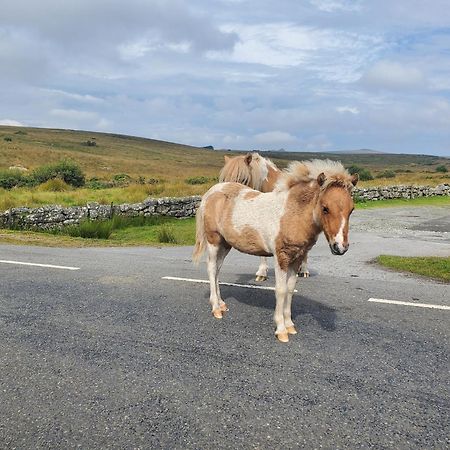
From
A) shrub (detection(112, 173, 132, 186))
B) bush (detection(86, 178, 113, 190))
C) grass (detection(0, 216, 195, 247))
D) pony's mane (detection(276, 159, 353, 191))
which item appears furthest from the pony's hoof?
shrub (detection(112, 173, 132, 186))

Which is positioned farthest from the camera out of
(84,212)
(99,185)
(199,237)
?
(99,185)

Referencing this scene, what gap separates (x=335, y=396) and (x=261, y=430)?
Answer: 3.02 ft

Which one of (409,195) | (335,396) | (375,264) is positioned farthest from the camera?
(409,195)

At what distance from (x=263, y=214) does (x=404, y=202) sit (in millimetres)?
29513

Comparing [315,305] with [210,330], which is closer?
[210,330]

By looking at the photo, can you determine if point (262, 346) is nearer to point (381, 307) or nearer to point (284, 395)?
point (284, 395)

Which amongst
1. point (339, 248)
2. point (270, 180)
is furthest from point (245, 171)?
point (339, 248)

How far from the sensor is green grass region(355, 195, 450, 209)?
2989cm

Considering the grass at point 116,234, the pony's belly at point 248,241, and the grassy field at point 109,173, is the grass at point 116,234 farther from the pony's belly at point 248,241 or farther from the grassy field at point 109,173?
the pony's belly at point 248,241

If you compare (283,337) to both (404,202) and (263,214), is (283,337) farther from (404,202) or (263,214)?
(404,202)

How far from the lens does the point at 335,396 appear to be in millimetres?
4168

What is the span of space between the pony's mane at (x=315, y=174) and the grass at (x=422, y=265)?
5176 mm

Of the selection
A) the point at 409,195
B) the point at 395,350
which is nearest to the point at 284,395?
the point at 395,350

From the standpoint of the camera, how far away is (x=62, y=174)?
4044cm
